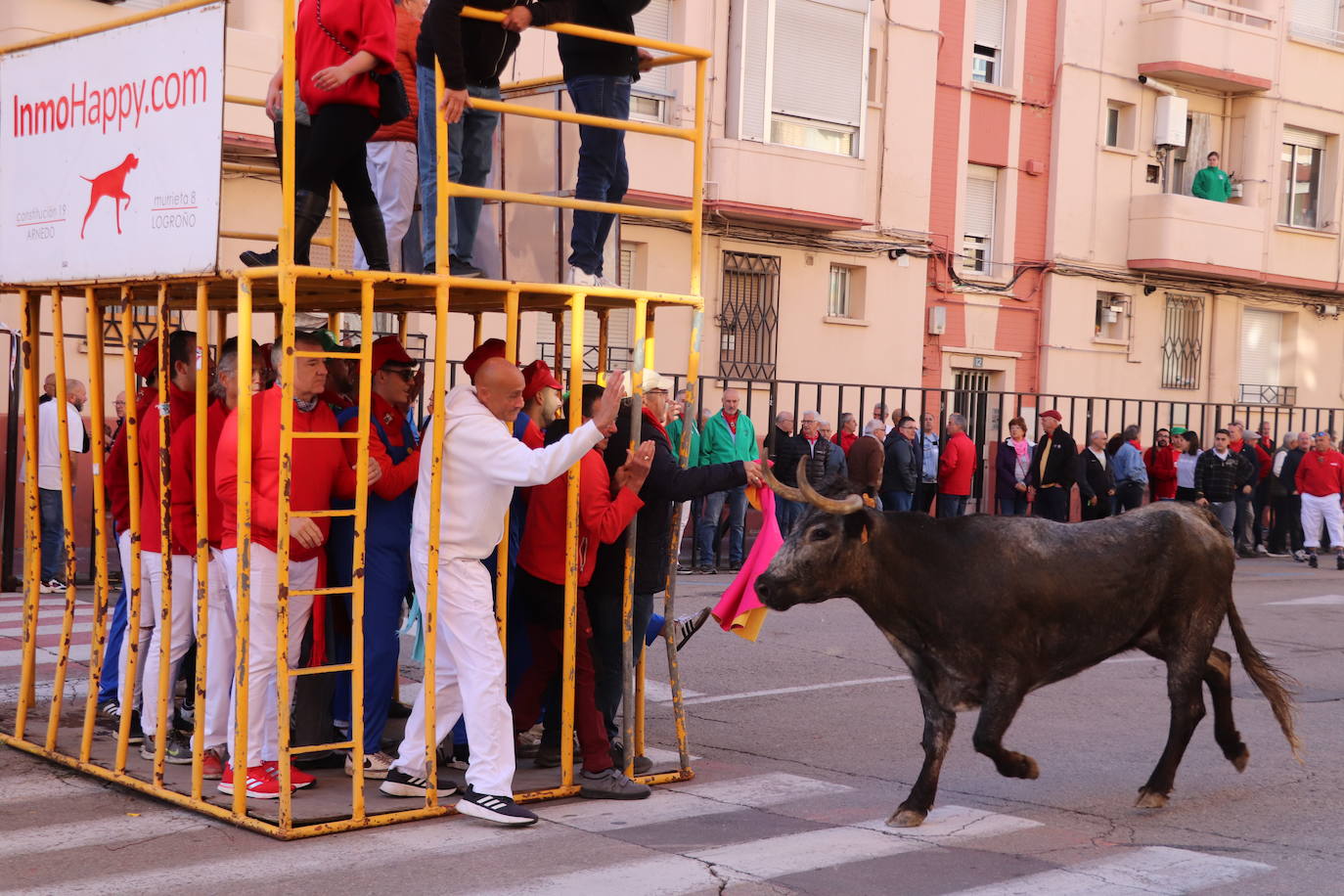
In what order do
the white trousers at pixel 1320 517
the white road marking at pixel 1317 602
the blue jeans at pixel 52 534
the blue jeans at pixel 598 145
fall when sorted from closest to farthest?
the blue jeans at pixel 598 145 → the blue jeans at pixel 52 534 → the white road marking at pixel 1317 602 → the white trousers at pixel 1320 517

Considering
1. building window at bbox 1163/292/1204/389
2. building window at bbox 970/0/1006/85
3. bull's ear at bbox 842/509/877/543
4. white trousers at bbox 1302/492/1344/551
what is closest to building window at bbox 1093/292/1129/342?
building window at bbox 1163/292/1204/389

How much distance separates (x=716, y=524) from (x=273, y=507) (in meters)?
12.0

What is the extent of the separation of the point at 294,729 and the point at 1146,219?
24310 mm

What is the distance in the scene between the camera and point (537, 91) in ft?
32.4

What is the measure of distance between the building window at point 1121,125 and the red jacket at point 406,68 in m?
22.7

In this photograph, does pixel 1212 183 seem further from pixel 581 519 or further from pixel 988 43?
pixel 581 519

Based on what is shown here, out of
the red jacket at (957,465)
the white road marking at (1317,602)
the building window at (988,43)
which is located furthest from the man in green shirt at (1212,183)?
the white road marking at (1317,602)

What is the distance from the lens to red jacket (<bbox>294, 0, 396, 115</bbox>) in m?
7.57

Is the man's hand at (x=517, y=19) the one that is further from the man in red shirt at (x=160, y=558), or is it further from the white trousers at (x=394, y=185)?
the man in red shirt at (x=160, y=558)

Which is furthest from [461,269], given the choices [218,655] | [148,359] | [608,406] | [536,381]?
[218,655]

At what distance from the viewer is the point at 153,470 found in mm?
8133

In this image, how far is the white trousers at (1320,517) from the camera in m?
22.9

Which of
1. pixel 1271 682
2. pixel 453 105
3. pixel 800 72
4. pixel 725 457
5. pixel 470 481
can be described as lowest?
pixel 1271 682

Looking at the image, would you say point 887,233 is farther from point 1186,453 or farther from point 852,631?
point 852,631
